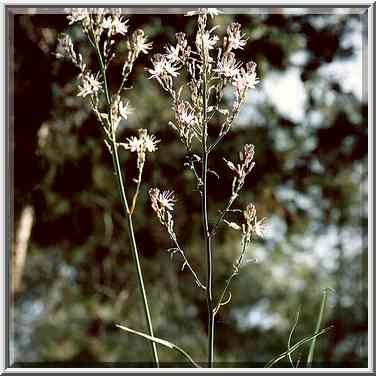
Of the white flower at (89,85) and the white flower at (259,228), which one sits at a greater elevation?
the white flower at (89,85)

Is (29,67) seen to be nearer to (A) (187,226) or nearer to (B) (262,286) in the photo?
(A) (187,226)

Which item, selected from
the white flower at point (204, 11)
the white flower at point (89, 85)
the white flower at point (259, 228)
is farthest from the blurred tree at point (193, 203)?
the white flower at point (89, 85)

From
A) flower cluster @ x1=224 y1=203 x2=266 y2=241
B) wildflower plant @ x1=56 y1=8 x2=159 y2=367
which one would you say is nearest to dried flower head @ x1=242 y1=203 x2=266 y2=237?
flower cluster @ x1=224 y1=203 x2=266 y2=241

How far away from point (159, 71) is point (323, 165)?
6.10 ft

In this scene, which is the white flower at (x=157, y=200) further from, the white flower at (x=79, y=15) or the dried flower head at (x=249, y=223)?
the white flower at (x=79, y=15)

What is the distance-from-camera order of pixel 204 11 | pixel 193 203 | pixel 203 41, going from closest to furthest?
pixel 203 41 < pixel 204 11 < pixel 193 203

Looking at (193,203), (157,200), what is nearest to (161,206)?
(157,200)

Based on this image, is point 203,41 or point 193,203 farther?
point 193,203

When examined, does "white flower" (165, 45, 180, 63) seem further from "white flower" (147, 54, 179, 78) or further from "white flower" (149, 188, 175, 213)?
"white flower" (149, 188, 175, 213)

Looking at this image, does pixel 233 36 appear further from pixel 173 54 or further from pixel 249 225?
pixel 249 225

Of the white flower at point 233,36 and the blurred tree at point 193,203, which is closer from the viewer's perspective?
the white flower at point 233,36

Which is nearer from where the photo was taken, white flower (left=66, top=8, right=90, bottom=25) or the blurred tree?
white flower (left=66, top=8, right=90, bottom=25)

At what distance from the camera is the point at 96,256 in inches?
117

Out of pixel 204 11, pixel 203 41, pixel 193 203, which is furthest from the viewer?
pixel 193 203
